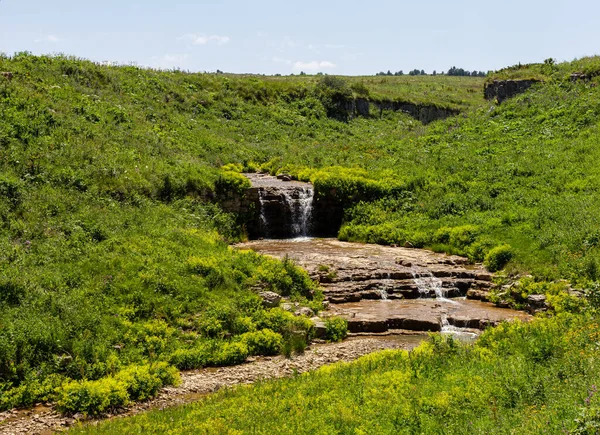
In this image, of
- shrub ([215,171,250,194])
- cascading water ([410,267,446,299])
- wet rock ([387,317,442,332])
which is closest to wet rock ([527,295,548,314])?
cascading water ([410,267,446,299])

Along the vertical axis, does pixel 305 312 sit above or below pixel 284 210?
below

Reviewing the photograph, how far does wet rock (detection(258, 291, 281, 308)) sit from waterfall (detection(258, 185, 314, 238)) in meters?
12.2

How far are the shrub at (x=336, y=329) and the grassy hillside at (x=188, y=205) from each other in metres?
1.24

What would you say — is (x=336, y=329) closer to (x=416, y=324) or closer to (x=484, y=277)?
(x=416, y=324)

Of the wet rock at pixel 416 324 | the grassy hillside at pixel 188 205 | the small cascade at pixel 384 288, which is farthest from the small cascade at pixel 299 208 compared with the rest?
the wet rock at pixel 416 324

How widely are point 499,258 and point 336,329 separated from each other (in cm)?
1044

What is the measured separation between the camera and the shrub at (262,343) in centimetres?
1753

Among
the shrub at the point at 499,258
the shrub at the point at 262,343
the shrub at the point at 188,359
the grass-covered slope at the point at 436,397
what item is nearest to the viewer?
the grass-covered slope at the point at 436,397

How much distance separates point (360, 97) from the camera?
6291 cm

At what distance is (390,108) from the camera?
64938 millimetres

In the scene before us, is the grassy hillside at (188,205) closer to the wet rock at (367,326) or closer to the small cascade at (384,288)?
the wet rock at (367,326)

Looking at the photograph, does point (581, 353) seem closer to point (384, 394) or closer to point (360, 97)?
point (384, 394)

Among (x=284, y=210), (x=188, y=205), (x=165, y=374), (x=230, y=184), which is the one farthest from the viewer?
(x=284, y=210)

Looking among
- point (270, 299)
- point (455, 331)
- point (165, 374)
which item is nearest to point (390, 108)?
point (455, 331)
